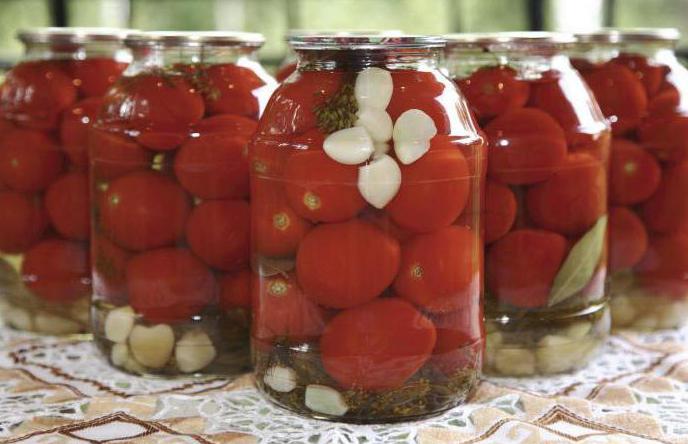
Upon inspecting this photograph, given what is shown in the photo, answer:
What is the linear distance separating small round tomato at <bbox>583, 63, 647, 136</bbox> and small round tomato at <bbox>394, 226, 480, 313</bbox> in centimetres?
27

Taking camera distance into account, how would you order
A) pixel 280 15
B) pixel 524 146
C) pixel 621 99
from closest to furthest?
pixel 524 146 → pixel 621 99 → pixel 280 15

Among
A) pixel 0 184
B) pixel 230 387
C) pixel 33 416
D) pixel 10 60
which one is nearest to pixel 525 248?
pixel 230 387

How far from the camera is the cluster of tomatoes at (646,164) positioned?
1.01m

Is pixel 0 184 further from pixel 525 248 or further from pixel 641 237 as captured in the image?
pixel 641 237

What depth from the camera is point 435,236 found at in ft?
2.58

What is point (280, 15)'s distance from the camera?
1709mm

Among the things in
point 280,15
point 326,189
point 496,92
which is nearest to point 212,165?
point 326,189

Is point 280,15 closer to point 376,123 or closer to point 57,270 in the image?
point 57,270

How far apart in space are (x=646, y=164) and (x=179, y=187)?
0.47m

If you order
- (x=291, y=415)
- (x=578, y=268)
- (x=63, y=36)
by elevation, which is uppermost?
(x=63, y=36)

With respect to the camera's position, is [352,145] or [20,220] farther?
[20,220]

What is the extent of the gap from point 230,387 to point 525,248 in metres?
0.30

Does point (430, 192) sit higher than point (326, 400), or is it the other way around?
point (430, 192)

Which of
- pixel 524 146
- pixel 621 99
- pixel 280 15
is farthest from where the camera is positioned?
pixel 280 15
